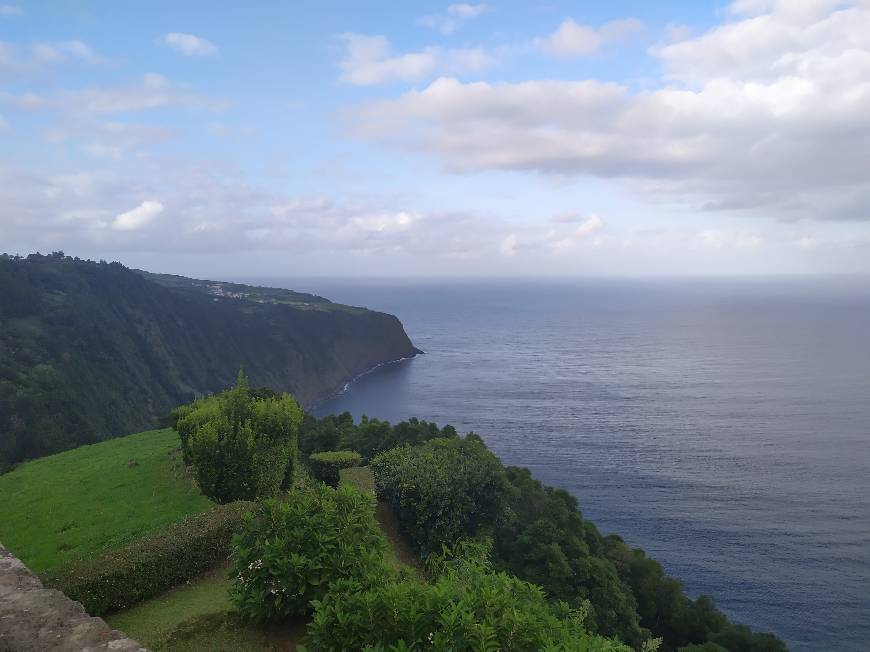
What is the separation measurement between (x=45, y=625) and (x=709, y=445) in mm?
74787

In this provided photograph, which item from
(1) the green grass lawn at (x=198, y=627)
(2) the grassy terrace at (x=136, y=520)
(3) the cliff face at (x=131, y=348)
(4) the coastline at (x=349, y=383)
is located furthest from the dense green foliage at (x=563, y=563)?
(4) the coastline at (x=349, y=383)

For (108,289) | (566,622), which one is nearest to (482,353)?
(108,289)

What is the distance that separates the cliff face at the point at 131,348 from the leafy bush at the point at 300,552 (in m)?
43.0

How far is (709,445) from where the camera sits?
6944cm

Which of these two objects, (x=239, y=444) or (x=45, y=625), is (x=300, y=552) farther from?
(x=239, y=444)

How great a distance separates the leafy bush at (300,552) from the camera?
10.2 metres

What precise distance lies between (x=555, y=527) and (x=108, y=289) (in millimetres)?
112071

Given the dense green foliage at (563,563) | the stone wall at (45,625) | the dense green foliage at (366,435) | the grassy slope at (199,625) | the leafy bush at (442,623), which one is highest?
the leafy bush at (442,623)

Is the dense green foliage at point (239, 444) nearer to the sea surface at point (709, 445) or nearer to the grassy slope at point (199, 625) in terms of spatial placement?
the grassy slope at point (199, 625)

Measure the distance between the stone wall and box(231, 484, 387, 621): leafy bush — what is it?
2.92m

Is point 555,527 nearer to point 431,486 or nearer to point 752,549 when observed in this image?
point 431,486

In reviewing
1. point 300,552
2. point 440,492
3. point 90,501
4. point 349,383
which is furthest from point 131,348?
point 300,552

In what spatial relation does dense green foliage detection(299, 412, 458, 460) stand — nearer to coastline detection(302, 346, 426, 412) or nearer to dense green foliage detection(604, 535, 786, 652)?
dense green foliage detection(604, 535, 786, 652)

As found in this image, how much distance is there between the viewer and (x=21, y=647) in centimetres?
779
